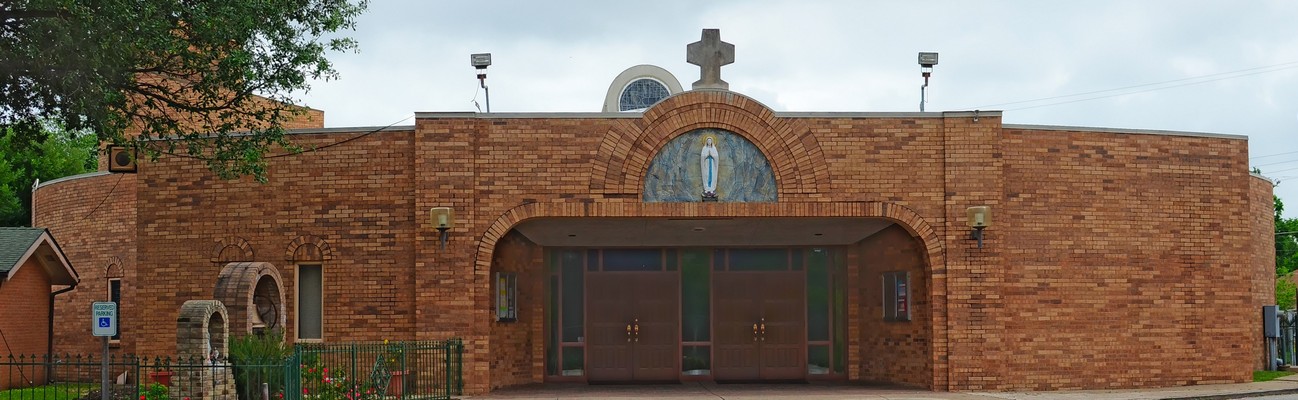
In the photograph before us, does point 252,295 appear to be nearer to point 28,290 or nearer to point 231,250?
point 231,250

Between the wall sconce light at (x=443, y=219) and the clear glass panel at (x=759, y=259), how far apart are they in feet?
19.3

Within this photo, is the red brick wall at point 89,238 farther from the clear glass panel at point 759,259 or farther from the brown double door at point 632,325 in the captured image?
the clear glass panel at point 759,259

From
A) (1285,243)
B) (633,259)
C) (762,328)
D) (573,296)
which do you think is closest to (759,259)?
(762,328)

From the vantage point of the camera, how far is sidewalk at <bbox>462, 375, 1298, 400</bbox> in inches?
779

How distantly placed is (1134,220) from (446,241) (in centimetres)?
1060

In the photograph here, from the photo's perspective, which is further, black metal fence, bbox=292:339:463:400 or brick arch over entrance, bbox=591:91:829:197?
brick arch over entrance, bbox=591:91:829:197

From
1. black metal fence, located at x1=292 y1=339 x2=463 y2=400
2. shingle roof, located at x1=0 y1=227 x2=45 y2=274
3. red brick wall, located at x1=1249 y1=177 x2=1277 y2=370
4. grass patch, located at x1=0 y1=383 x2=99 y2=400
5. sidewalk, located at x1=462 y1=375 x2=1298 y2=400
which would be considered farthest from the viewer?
red brick wall, located at x1=1249 y1=177 x2=1277 y2=370

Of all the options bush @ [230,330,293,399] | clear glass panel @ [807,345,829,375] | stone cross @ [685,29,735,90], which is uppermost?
stone cross @ [685,29,735,90]

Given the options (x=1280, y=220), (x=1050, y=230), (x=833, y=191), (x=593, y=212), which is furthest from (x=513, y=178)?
(x=1280, y=220)

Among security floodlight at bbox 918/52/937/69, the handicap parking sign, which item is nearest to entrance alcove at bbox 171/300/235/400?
the handicap parking sign

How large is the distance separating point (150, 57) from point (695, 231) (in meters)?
8.96

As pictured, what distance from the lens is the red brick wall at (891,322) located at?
21.5 m

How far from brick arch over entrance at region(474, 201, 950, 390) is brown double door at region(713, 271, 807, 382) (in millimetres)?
3697

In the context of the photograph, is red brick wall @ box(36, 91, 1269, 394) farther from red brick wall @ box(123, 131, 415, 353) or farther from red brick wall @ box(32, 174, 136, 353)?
red brick wall @ box(32, 174, 136, 353)
